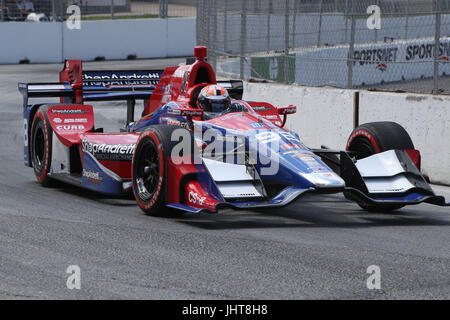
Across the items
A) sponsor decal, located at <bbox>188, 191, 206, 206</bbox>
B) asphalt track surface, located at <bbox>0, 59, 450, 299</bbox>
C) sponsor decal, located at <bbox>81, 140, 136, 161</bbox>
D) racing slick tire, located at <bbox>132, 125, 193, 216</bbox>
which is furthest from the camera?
sponsor decal, located at <bbox>81, 140, 136, 161</bbox>

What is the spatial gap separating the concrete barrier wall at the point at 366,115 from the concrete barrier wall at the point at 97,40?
578 inches

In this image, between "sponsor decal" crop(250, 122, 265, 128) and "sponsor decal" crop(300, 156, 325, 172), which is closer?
"sponsor decal" crop(300, 156, 325, 172)

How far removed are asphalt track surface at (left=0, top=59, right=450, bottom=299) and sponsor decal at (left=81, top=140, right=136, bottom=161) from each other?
1.51 ft

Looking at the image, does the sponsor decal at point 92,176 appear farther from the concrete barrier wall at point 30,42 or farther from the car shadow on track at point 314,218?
the concrete barrier wall at point 30,42

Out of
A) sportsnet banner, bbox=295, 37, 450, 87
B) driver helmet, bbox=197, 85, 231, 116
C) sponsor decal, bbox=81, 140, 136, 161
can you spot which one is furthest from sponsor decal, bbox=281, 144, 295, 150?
sportsnet banner, bbox=295, 37, 450, 87

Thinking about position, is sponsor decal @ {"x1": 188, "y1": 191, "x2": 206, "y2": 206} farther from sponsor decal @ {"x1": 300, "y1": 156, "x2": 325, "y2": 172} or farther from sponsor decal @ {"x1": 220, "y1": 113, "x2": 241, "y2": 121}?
sponsor decal @ {"x1": 220, "y1": 113, "x2": 241, "y2": 121}

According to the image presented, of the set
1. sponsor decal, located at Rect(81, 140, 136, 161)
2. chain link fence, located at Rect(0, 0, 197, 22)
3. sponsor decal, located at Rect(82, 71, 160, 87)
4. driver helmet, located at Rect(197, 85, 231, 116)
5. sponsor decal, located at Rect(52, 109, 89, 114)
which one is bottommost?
sponsor decal, located at Rect(81, 140, 136, 161)

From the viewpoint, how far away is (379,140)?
8680mm

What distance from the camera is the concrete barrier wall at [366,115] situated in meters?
10.4

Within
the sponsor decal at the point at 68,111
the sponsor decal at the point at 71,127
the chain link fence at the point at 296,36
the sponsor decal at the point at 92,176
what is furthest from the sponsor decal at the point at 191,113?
the chain link fence at the point at 296,36

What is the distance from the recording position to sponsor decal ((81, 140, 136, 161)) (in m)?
8.98

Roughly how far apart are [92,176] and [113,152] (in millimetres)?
354
